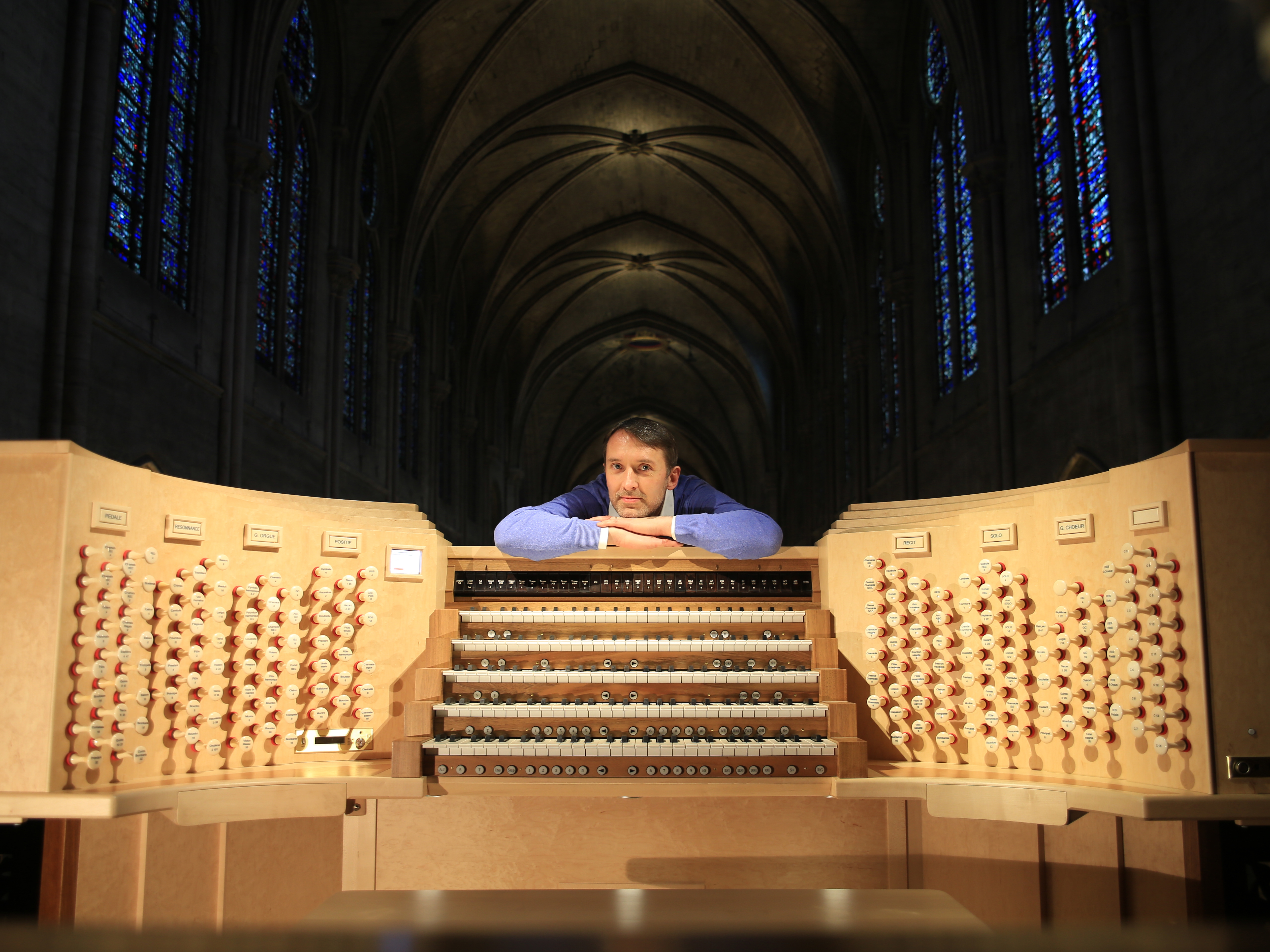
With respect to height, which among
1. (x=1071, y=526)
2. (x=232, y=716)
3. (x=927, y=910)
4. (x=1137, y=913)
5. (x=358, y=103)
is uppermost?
(x=358, y=103)

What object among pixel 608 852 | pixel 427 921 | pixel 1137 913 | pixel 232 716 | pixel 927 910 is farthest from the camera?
pixel 608 852

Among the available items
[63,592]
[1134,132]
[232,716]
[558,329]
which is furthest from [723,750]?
[558,329]

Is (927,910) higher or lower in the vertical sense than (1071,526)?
lower

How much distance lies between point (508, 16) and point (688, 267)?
14.6 m

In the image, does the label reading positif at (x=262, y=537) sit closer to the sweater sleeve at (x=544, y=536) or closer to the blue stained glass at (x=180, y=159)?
the sweater sleeve at (x=544, y=536)

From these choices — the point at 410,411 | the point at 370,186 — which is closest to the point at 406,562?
the point at 370,186

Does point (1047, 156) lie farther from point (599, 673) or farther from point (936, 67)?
point (599, 673)

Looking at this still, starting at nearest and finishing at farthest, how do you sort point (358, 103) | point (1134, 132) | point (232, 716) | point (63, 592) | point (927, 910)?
point (927, 910)
point (63, 592)
point (232, 716)
point (1134, 132)
point (358, 103)

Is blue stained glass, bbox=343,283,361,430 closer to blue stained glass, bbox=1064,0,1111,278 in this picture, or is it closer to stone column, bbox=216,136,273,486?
stone column, bbox=216,136,273,486

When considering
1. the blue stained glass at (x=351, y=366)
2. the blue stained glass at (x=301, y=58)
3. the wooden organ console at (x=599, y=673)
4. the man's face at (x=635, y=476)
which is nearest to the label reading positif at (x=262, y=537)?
the wooden organ console at (x=599, y=673)

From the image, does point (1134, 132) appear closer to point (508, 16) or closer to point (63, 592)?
point (63, 592)

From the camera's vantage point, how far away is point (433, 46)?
20234 millimetres

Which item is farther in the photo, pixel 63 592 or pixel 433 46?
pixel 433 46

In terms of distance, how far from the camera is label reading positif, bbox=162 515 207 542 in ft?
12.2
